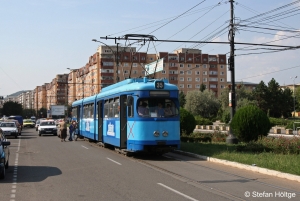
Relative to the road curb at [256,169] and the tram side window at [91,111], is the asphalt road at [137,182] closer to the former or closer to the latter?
the road curb at [256,169]

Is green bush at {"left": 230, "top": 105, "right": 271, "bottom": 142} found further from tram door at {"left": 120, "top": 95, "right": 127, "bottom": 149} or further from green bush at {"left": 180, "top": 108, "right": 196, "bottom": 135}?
tram door at {"left": 120, "top": 95, "right": 127, "bottom": 149}

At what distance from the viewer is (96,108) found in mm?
26938

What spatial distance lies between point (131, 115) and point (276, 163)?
21.9 ft

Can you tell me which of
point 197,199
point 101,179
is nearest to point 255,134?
point 101,179

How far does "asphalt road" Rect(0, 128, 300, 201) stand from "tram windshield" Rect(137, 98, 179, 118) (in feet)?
6.92

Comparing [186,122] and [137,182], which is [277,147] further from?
[186,122]

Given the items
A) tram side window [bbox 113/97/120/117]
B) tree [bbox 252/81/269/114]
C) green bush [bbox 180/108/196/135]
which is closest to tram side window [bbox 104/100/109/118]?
tram side window [bbox 113/97/120/117]

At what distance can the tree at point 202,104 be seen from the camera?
87031mm

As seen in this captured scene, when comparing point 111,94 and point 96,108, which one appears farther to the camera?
point 96,108

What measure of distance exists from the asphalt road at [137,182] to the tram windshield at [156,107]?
211 centimetres

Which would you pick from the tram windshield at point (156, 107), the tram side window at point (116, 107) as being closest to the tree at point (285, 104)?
the tram side window at point (116, 107)

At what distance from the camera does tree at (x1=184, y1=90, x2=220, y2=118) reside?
87031mm

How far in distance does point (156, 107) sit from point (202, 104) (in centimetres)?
7093

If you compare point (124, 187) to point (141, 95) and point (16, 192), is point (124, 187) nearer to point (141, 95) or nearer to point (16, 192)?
point (16, 192)
